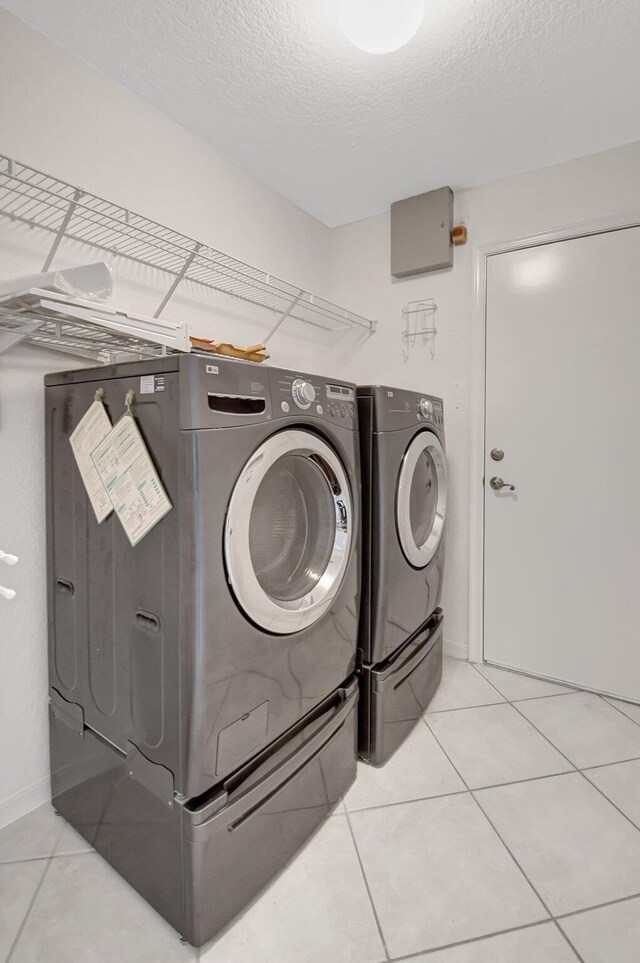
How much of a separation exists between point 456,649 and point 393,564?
115 cm

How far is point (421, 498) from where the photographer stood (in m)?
1.94

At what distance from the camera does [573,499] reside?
215cm

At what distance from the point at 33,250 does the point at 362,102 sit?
1.26 metres

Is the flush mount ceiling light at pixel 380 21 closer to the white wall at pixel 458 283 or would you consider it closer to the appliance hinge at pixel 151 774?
the white wall at pixel 458 283

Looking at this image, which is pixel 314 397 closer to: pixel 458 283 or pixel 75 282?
pixel 75 282

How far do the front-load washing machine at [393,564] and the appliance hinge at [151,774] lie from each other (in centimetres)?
75

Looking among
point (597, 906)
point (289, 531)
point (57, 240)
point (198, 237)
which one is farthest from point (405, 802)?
point (198, 237)

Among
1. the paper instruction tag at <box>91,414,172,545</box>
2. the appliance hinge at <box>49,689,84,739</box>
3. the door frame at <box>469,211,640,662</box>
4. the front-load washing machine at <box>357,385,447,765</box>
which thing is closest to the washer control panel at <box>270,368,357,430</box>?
the front-load washing machine at <box>357,385,447,765</box>

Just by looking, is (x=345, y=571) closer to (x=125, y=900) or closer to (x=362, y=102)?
(x=125, y=900)

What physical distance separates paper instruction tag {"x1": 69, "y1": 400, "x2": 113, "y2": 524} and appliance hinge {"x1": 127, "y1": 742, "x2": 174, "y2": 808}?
1.88 ft

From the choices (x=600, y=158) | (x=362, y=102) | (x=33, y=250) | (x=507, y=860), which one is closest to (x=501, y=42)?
(x=362, y=102)

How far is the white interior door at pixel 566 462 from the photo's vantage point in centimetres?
202

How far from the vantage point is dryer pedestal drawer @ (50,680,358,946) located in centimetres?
104

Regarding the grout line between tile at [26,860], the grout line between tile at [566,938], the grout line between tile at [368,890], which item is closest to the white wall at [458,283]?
the grout line between tile at [368,890]
